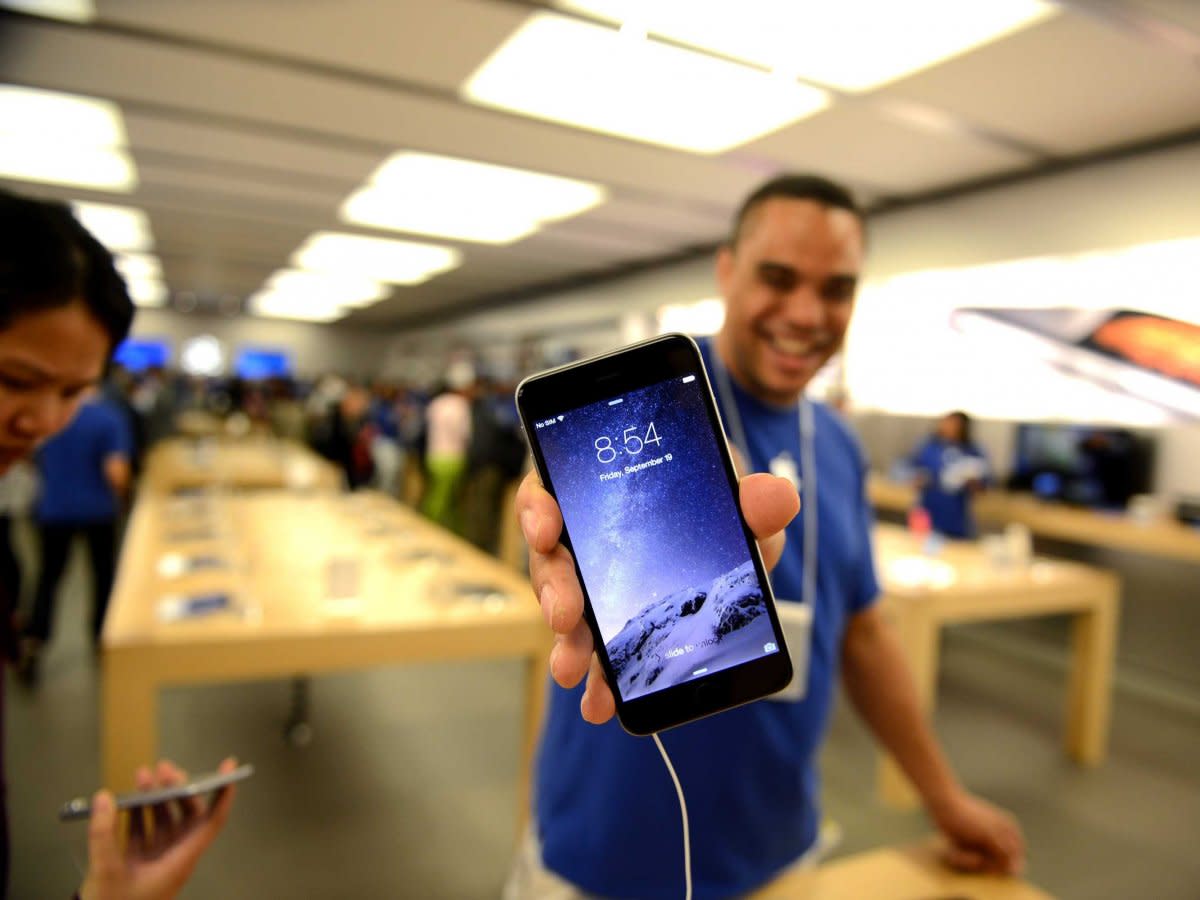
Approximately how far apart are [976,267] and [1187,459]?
2.58m

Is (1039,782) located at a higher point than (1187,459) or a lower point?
lower

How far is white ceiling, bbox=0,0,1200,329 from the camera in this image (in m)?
1.26

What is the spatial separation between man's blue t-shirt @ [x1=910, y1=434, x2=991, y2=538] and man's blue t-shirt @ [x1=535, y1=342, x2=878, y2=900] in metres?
2.40

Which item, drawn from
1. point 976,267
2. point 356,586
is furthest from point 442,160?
point 976,267

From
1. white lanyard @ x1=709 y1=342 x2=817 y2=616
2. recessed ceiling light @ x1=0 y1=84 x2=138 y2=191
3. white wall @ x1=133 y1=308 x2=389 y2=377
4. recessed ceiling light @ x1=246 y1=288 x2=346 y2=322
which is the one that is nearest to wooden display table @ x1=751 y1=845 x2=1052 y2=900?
white lanyard @ x1=709 y1=342 x2=817 y2=616

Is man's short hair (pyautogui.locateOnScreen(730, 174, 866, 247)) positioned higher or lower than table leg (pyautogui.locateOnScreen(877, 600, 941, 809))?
higher

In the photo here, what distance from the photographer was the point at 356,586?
2043mm

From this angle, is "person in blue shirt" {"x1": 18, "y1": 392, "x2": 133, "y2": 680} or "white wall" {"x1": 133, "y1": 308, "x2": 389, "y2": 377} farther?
"white wall" {"x1": 133, "y1": 308, "x2": 389, "y2": 377}

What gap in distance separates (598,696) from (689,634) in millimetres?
52

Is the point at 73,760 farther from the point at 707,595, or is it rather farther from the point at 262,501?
the point at 262,501

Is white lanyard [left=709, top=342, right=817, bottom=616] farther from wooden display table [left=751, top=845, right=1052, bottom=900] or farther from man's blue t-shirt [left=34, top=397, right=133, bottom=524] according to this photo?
man's blue t-shirt [left=34, top=397, right=133, bottom=524]

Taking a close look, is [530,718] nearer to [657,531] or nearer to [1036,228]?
[1036,228]

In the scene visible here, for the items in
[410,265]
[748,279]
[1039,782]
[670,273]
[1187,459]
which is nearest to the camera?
[748,279]

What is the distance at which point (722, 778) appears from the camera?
0.77 meters
